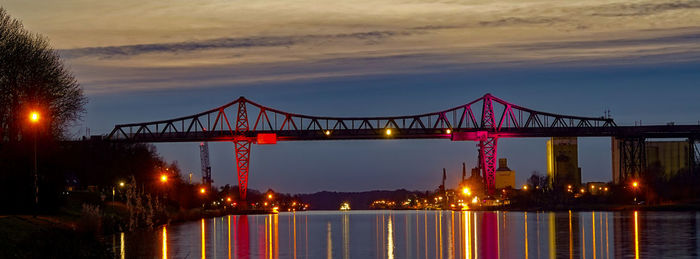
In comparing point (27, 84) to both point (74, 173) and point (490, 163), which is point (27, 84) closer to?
point (74, 173)

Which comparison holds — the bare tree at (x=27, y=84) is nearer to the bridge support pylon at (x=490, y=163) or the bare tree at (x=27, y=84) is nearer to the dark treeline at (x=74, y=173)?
the dark treeline at (x=74, y=173)

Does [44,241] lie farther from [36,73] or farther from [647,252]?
[36,73]

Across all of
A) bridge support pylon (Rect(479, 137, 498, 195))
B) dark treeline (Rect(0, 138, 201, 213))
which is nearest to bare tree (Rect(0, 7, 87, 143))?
dark treeline (Rect(0, 138, 201, 213))

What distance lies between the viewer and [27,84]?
64.9 metres

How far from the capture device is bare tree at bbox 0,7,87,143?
6147cm

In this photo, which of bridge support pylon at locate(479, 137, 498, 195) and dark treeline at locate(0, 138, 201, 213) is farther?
bridge support pylon at locate(479, 137, 498, 195)

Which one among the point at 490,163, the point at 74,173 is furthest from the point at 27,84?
the point at 490,163

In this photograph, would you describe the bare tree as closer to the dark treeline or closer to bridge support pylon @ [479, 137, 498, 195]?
the dark treeline

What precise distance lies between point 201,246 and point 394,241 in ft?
30.2

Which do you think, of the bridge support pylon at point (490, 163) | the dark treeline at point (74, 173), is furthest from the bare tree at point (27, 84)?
the bridge support pylon at point (490, 163)

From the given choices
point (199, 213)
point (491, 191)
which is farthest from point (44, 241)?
point (491, 191)

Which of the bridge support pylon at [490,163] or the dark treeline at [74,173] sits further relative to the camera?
the bridge support pylon at [490,163]

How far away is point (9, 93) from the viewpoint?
210ft

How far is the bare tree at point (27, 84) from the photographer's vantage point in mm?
61469
